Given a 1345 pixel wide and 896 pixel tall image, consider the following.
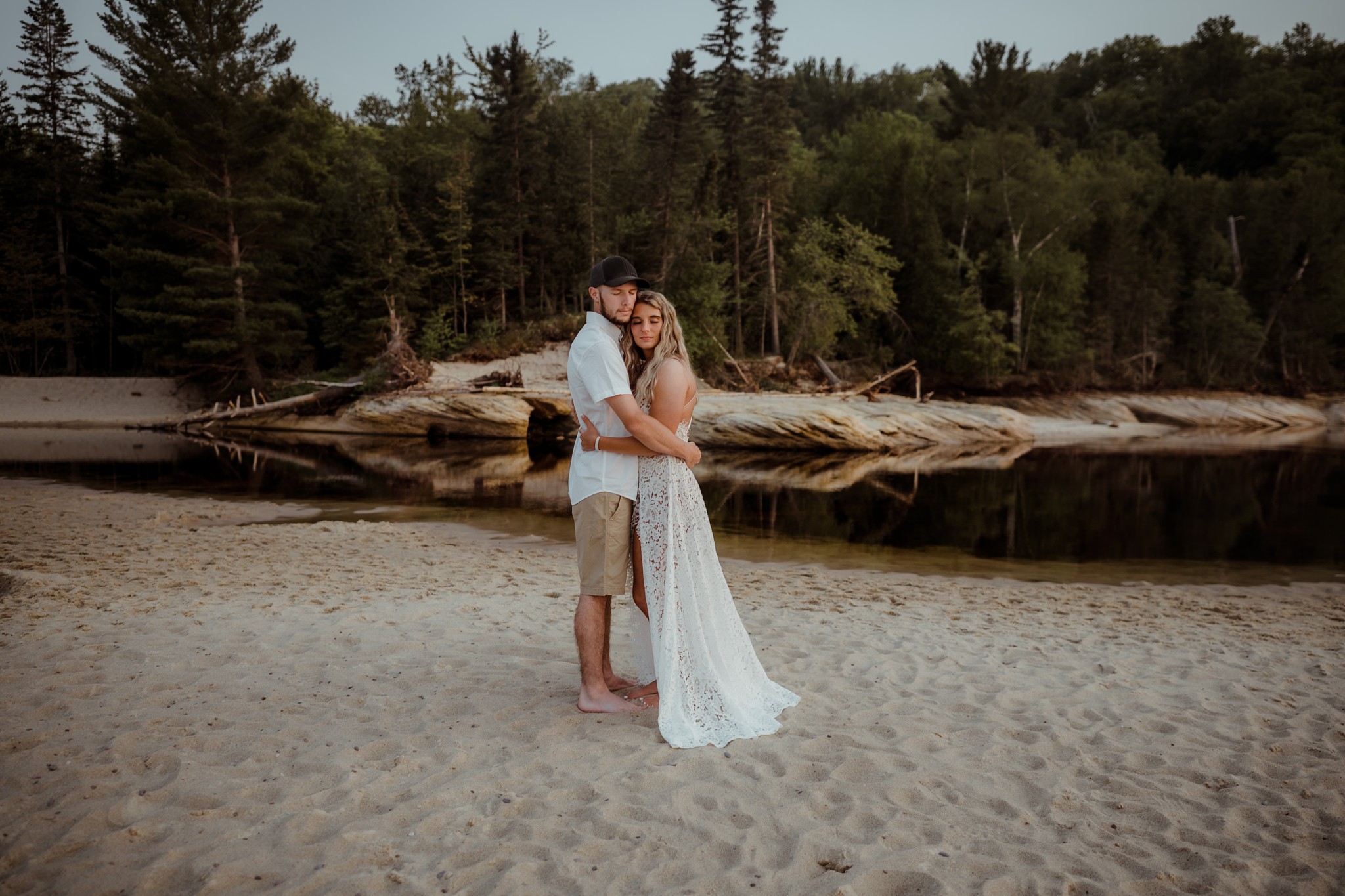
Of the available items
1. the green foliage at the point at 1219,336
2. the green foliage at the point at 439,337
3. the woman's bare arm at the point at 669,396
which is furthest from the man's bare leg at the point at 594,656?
the green foliage at the point at 1219,336

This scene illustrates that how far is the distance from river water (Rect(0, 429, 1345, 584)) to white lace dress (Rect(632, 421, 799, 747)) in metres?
5.59

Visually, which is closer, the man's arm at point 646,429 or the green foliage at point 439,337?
the man's arm at point 646,429

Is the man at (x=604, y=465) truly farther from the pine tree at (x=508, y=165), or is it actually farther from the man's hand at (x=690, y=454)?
the pine tree at (x=508, y=165)

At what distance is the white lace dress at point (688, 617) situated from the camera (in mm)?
3945

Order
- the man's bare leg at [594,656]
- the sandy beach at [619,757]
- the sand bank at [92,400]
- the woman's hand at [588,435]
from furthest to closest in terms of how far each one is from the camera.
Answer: the sand bank at [92,400] < the man's bare leg at [594,656] < the woman's hand at [588,435] < the sandy beach at [619,757]

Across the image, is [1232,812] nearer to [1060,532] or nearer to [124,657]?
[124,657]

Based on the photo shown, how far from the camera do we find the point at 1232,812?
3.25 metres

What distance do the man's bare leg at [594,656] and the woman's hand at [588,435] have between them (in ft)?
2.54

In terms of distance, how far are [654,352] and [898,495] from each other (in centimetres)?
1275

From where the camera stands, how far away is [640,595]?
423cm

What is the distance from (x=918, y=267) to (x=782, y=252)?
7271 mm

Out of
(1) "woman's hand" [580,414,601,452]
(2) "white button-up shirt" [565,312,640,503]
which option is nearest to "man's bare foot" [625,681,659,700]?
(2) "white button-up shirt" [565,312,640,503]

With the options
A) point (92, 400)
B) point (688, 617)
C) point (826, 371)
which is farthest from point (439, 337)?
point (688, 617)

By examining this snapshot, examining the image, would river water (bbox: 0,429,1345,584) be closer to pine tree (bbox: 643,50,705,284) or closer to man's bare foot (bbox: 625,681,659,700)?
man's bare foot (bbox: 625,681,659,700)
